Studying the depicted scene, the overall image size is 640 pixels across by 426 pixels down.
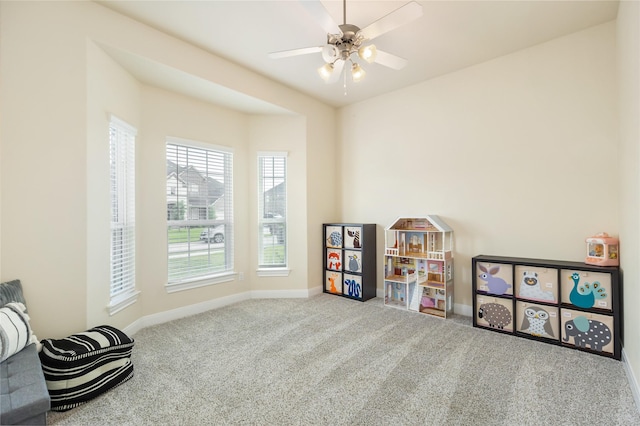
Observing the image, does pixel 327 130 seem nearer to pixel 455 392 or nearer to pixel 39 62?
pixel 39 62

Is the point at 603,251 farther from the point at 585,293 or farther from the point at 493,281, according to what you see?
the point at 493,281

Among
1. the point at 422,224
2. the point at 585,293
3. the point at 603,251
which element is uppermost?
the point at 422,224

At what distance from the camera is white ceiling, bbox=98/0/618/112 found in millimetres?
2584

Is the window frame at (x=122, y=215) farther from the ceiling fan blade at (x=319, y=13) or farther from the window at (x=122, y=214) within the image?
the ceiling fan blade at (x=319, y=13)

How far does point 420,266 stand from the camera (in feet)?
13.2

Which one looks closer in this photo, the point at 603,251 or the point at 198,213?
the point at 603,251

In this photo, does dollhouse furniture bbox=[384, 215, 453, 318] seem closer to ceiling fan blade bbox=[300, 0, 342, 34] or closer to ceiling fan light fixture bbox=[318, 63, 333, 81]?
ceiling fan light fixture bbox=[318, 63, 333, 81]

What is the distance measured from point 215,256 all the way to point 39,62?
2.65 meters

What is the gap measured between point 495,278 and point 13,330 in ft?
13.2

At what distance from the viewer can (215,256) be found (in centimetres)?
415

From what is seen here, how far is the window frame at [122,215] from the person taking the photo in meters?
2.95

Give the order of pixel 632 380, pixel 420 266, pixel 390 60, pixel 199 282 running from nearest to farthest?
pixel 632 380 → pixel 390 60 → pixel 199 282 → pixel 420 266

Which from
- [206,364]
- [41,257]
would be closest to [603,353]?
[206,364]

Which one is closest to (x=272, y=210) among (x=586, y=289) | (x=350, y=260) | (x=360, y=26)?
(x=350, y=260)
